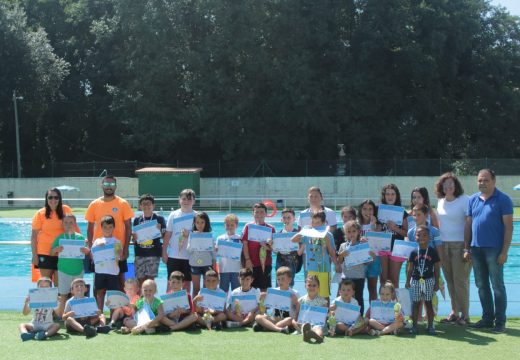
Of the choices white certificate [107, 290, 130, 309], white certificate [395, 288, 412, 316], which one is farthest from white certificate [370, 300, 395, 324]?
white certificate [107, 290, 130, 309]

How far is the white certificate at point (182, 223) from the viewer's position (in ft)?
28.4

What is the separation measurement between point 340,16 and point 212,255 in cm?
3817

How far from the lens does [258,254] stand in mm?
8633

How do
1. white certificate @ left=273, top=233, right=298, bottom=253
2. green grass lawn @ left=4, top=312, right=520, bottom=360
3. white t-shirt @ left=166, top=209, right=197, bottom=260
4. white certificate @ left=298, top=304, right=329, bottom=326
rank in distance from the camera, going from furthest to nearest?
white t-shirt @ left=166, top=209, right=197, bottom=260 < white certificate @ left=273, top=233, right=298, bottom=253 < white certificate @ left=298, top=304, right=329, bottom=326 < green grass lawn @ left=4, top=312, right=520, bottom=360

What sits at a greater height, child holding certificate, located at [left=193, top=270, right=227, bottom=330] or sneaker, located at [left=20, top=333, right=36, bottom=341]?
child holding certificate, located at [left=193, top=270, right=227, bottom=330]

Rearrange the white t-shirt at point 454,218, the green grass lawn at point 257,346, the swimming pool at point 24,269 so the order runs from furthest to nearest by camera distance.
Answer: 1. the swimming pool at point 24,269
2. the white t-shirt at point 454,218
3. the green grass lawn at point 257,346

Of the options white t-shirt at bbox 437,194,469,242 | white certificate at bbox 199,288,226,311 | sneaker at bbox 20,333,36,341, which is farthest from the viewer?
white t-shirt at bbox 437,194,469,242

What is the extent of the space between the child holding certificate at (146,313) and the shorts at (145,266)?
2.05ft

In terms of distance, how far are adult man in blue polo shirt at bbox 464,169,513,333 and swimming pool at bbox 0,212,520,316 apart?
117 centimetres

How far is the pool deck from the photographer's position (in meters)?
9.27

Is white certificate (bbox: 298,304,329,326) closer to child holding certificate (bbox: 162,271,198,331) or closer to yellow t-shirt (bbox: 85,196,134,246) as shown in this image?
child holding certificate (bbox: 162,271,198,331)

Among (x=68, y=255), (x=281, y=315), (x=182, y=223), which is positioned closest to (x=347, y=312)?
(x=281, y=315)

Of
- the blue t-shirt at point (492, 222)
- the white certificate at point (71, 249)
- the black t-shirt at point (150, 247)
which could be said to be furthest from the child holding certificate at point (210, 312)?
the blue t-shirt at point (492, 222)

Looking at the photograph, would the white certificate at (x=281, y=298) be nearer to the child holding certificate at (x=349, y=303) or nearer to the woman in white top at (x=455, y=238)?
the child holding certificate at (x=349, y=303)
